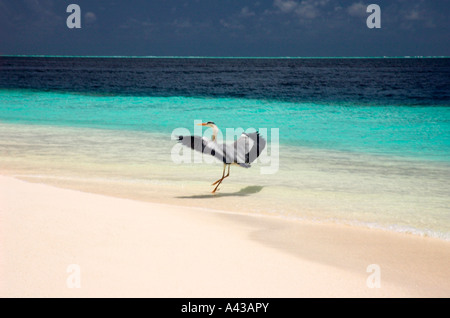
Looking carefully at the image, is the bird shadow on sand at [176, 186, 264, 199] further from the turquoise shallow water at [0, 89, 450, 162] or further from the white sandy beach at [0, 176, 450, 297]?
the turquoise shallow water at [0, 89, 450, 162]

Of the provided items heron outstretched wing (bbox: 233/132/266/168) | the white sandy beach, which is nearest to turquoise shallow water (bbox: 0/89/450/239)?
heron outstretched wing (bbox: 233/132/266/168)

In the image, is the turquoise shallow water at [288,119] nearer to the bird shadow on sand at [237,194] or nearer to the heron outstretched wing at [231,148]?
the bird shadow on sand at [237,194]

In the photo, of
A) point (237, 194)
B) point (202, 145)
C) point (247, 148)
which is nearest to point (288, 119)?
point (237, 194)

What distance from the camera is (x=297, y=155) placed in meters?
10.1

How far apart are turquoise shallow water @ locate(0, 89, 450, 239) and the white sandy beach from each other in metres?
0.87

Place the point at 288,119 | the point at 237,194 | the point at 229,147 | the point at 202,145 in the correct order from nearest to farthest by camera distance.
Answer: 1. the point at 202,145
2. the point at 229,147
3. the point at 237,194
4. the point at 288,119

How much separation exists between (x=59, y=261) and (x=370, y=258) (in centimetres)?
241

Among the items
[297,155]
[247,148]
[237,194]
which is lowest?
[237,194]

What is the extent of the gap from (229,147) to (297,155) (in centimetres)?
454

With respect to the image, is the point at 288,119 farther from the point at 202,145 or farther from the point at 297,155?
the point at 202,145

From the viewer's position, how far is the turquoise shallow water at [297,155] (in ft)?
19.7

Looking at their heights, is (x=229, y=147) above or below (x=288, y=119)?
below

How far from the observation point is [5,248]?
3471 mm

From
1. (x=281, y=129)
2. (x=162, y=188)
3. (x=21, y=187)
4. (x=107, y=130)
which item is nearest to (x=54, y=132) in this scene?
(x=107, y=130)
